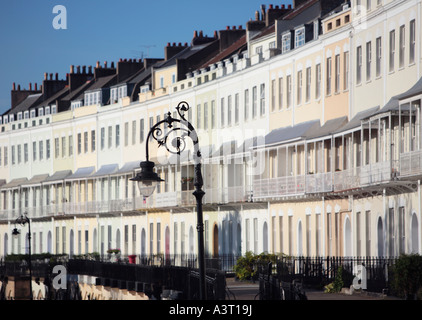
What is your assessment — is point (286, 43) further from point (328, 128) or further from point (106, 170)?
point (106, 170)

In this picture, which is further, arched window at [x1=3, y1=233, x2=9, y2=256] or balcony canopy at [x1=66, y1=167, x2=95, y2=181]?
arched window at [x1=3, y1=233, x2=9, y2=256]

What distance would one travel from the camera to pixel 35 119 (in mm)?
99625

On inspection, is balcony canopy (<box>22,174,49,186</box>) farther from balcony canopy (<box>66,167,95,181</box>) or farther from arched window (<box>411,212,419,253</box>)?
arched window (<box>411,212,419,253</box>)

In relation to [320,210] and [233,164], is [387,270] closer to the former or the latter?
[320,210]

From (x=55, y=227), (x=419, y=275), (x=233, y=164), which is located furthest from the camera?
(x=55, y=227)

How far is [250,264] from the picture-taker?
5006cm

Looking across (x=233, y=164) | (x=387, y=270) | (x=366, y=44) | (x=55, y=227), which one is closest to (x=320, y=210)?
(x=366, y=44)

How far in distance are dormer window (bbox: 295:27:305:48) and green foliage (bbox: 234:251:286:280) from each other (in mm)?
12089

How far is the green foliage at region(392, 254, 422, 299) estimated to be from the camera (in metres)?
31.6

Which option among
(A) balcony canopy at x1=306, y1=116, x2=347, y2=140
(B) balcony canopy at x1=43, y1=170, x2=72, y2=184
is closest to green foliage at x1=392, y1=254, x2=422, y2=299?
(A) balcony canopy at x1=306, y1=116, x2=347, y2=140

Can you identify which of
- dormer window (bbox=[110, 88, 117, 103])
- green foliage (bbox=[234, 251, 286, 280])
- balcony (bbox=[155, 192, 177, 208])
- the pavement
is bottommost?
the pavement

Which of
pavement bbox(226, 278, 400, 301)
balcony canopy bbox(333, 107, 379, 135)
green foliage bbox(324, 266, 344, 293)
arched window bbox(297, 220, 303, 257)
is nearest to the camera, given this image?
pavement bbox(226, 278, 400, 301)

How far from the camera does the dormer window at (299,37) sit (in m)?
58.5

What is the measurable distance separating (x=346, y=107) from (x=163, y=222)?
2791 centimetres
